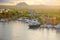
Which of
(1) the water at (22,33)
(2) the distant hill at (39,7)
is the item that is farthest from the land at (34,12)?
(1) the water at (22,33)

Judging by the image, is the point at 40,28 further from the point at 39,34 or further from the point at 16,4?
the point at 16,4

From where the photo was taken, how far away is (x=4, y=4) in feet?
10.3

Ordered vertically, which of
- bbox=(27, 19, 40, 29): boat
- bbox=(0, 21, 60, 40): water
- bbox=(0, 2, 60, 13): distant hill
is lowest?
bbox=(0, 21, 60, 40): water

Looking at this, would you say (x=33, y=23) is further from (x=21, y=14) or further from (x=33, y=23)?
(x=21, y=14)

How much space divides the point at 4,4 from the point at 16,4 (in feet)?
0.57

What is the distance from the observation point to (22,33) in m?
3.05

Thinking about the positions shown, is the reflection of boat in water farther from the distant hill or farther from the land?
the distant hill

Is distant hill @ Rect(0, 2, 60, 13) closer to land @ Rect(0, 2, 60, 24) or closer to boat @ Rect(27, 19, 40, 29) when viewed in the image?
land @ Rect(0, 2, 60, 24)

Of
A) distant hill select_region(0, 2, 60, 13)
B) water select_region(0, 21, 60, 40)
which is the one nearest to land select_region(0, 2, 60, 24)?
distant hill select_region(0, 2, 60, 13)

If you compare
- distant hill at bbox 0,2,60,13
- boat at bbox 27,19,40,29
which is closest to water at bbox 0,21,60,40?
boat at bbox 27,19,40,29

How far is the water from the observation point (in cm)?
298

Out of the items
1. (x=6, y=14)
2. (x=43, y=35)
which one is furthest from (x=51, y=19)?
(x=6, y=14)

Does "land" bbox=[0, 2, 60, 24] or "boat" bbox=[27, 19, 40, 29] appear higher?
"land" bbox=[0, 2, 60, 24]

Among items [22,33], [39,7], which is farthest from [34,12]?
[22,33]
